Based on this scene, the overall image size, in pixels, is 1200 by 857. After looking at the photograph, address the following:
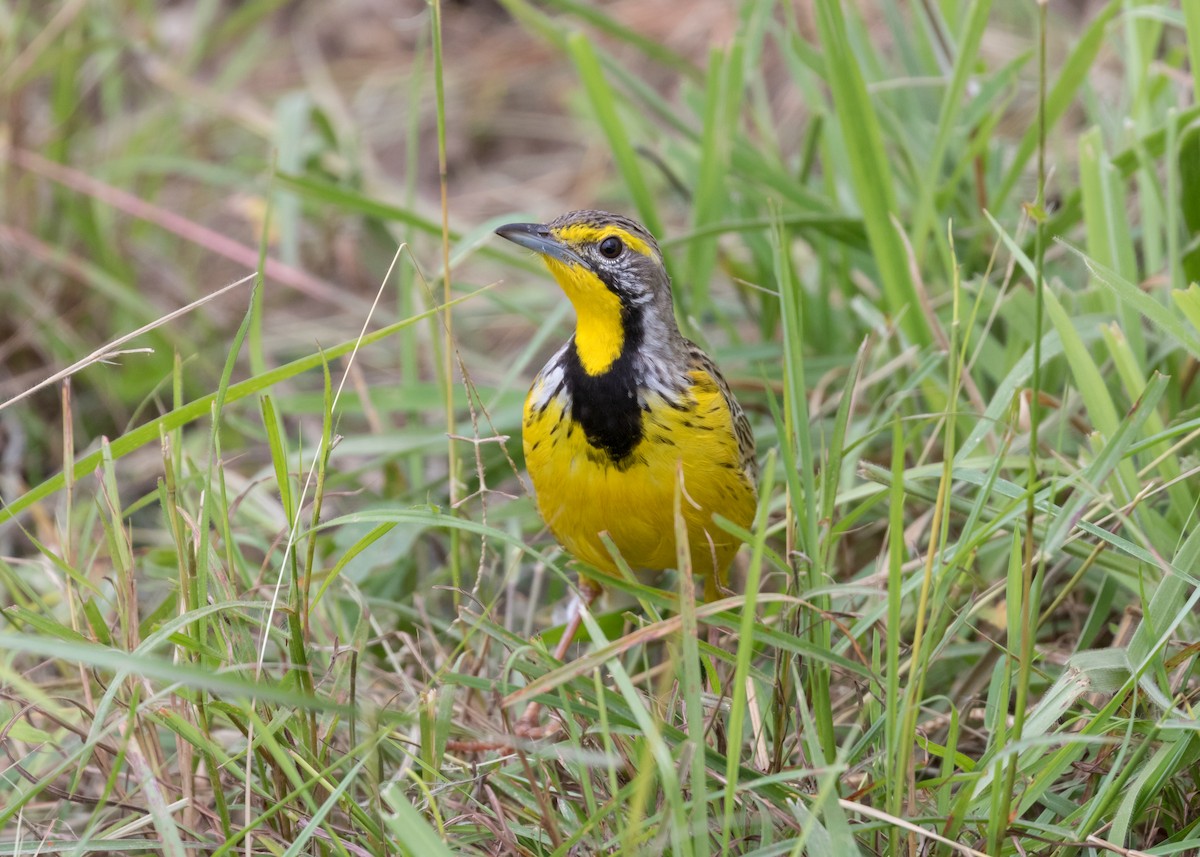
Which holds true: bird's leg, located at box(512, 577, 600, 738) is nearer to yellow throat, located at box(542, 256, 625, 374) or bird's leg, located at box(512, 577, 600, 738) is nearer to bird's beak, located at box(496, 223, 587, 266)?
yellow throat, located at box(542, 256, 625, 374)

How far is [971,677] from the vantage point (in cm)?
311

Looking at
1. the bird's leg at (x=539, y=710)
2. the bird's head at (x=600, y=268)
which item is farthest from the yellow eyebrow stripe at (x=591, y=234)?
the bird's leg at (x=539, y=710)

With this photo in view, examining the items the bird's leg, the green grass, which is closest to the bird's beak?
the green grass

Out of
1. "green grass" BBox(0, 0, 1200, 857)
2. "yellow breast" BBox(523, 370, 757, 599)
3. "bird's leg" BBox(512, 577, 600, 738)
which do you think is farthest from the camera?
"bird's leg" BBox(512, 577, 600, 738)

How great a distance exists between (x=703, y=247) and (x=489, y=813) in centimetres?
235

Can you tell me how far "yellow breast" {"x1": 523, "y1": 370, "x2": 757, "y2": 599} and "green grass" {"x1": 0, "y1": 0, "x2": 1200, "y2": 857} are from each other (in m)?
0.21

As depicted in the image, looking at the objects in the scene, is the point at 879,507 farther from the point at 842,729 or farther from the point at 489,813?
the point at 489,813

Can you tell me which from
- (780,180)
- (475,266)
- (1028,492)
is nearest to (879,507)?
(780,180)

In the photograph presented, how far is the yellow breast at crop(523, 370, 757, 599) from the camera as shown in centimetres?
309

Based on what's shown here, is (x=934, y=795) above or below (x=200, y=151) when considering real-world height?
below

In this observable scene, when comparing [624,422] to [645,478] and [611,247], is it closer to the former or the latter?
[645,478]

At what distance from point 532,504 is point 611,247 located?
85 cm

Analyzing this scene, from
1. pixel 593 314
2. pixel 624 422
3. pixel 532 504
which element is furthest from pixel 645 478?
pixel 532 504

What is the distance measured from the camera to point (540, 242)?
3.28 m
